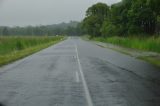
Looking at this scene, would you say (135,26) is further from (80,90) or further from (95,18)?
(95,18)

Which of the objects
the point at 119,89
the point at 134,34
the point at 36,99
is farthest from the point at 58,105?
the point at 134,34

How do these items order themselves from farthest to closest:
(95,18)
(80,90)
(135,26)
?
(95,18)
(135,26)
(80,90)

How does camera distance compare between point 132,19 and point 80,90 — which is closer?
point 80,90

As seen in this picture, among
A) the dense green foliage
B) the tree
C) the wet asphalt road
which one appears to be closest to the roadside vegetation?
the dense green foliage

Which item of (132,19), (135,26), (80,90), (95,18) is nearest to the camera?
(80,90)

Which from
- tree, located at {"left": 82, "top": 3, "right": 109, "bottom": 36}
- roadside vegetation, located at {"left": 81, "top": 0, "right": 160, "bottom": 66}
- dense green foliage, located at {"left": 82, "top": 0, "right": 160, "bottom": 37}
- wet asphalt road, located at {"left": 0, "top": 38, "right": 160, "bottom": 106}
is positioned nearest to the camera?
wet asphalt road, located at {"left": 0, "top": 38, "right": 160, "bottom": 106}

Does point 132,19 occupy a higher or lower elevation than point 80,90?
higher

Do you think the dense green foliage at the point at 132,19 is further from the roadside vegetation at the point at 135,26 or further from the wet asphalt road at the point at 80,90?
the wet asphalt road at the point at 80,90

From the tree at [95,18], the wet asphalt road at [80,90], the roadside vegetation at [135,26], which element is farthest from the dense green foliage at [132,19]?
the tree at [95,18]

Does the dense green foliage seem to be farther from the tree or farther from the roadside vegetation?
the tree

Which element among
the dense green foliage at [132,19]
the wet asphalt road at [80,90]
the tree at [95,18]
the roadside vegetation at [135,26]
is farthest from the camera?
the tree at [95,18]

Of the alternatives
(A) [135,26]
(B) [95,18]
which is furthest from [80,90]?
(B) [95,18]

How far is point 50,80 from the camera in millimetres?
16422

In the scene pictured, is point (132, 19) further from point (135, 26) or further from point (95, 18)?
point (95, 18)
